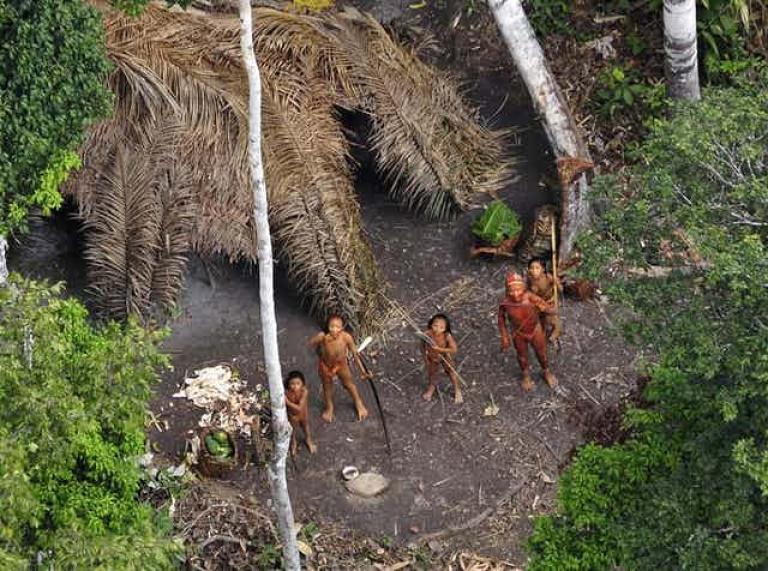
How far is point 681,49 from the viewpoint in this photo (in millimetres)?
13641

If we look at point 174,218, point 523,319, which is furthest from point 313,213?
point 523,319

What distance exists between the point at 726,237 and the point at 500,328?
14.5ft

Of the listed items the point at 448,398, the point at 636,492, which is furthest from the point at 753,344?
the point at 448,398

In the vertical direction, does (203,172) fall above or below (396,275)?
above

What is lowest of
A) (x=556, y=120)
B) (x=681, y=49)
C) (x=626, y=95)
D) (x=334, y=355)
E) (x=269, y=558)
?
(x=269, y=558)

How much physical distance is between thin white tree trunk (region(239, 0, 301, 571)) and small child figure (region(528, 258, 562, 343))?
3.61 m

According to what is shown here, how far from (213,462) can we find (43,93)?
12.4 feet

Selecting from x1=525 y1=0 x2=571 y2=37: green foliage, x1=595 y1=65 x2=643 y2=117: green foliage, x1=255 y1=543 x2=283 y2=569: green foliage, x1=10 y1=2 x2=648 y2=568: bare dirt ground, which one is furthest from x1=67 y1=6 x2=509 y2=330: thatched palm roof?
x1=595 y1=65 x2=643 y2=117: green foliage

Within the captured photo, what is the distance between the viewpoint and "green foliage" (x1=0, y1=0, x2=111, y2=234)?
998cm

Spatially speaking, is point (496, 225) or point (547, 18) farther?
point (547, 18)

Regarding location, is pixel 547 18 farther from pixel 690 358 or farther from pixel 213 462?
pixel 690 358

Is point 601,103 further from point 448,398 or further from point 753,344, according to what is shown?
point 753,344

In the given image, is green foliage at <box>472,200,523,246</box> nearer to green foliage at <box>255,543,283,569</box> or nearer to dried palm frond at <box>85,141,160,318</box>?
dried palm frond at <box>85,141,160,318</box>

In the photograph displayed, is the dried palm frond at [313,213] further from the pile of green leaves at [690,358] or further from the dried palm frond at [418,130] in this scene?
the pile of green leaves at [690,358]
